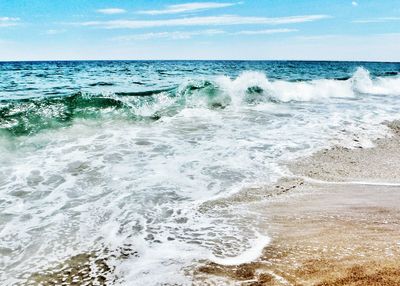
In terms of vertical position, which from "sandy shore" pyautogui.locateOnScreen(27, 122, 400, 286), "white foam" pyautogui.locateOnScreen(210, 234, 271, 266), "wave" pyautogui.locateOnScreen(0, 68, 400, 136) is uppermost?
"wave" pyautogui.locateOnScreen(0, 68, 400, 136)

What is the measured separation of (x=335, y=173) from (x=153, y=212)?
3.26m

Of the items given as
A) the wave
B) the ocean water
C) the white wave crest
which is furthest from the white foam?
the white wave crest

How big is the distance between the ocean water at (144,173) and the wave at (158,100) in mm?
92

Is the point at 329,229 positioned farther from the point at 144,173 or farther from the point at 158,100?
the point at 158,100

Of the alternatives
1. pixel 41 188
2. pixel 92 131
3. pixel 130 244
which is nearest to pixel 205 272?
pixel 130 244

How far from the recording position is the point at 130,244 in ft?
13.1

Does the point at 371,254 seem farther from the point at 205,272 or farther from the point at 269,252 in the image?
the point at 205,272

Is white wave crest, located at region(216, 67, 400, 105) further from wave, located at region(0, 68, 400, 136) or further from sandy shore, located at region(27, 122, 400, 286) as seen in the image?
sandy shore, located at region(27, 122, 400, 286)

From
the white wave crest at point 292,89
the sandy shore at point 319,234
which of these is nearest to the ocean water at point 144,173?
the sandy shore at point 319,234

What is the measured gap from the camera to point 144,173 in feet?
21.1

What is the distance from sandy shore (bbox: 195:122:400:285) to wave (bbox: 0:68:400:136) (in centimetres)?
717

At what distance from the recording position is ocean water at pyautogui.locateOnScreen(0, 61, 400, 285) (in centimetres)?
385

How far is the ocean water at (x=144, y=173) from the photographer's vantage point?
3848 mm

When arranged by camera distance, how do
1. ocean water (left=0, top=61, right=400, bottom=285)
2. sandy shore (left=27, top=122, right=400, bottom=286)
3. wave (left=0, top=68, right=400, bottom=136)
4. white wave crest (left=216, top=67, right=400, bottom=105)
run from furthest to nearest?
white wave crest (left=216, top=67, right=400, bottom=105) → wave (left=0, top=68, right=400, bottom=136) → ocean water (left=0, top=61, right=400, bottom=285) → sandy shore (left=27, top=122, right=400, bottom=286)
